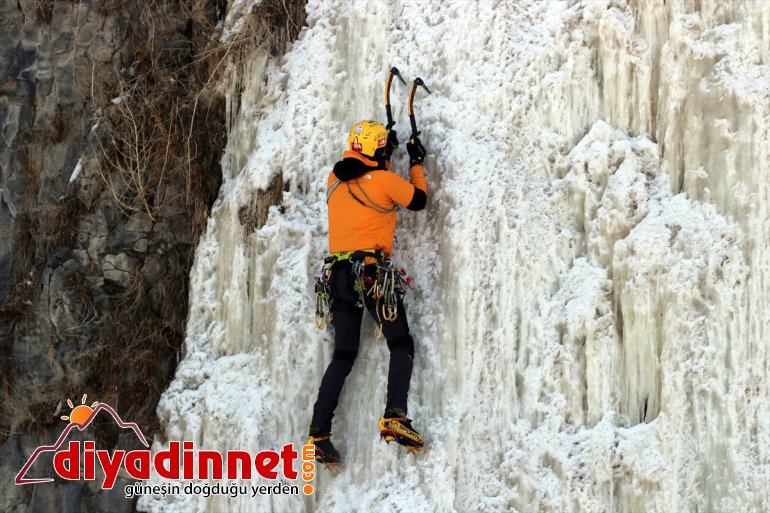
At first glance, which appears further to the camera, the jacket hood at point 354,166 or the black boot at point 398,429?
the jacket hood at point 354,166

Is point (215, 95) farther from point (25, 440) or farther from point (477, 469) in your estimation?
point (477, 469)

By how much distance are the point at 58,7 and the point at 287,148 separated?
3.05 metres

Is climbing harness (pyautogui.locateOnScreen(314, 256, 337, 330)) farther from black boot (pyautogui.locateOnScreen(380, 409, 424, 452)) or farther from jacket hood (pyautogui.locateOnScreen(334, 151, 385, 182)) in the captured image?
black boot (pyautogui.locateOnScreen(380, 409, 424, 452))

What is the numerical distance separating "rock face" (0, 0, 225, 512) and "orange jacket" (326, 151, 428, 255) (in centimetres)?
201

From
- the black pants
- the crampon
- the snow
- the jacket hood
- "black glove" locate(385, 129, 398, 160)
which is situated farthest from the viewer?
"black glove" locate(385, 129, 398, 160)

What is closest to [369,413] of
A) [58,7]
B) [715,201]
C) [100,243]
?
[715,201]

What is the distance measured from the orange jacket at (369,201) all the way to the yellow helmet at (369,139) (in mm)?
47

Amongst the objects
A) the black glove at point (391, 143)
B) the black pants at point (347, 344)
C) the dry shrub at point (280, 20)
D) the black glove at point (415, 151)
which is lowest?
the black pants at point (347, 344)

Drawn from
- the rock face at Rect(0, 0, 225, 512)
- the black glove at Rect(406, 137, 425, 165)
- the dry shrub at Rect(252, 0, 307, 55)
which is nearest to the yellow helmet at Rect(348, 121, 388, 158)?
the black glove at Rect(406, 137, 425, 165)

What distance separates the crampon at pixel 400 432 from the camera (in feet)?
17.8

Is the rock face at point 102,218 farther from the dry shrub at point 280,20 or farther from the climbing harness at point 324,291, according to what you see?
the climbing harness at point 324,291

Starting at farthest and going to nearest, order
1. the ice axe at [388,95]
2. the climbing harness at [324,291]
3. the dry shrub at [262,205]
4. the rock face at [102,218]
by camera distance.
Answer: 1. the rock face at [102,218]
2. the dry shrub at [262,205]
3. the ice axe at [388,95]
4. the climbing harness at [324,291]

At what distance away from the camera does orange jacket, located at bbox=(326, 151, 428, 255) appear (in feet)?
18.3

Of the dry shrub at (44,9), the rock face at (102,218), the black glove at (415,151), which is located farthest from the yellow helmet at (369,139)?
the dry shrub at (44,9)
